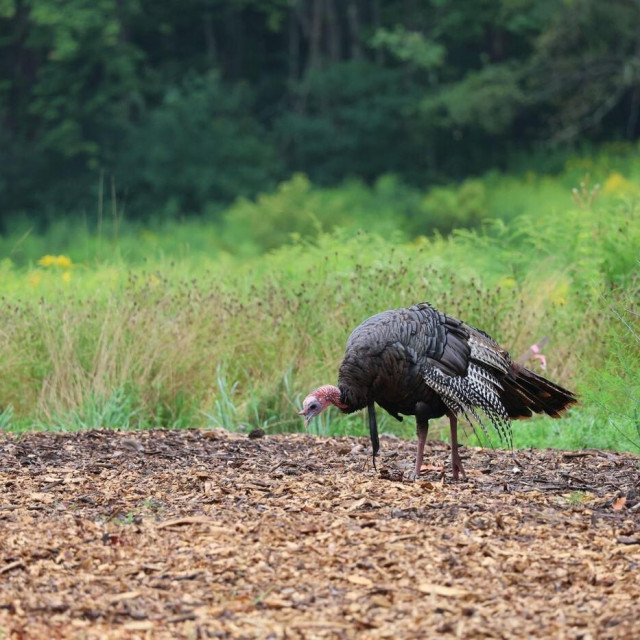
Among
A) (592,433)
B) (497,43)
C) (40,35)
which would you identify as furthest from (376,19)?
(592,433)

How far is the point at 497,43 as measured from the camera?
27484 mm

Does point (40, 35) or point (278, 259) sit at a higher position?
point (40, 35)

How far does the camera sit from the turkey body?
503 cm

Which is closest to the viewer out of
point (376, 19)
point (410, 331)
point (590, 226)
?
point (410, 331)

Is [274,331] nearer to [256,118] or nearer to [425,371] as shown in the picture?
[425,371]

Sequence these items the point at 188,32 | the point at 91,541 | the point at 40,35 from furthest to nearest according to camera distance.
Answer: the point at 188,32, the point at 40,35, the point at 91,541

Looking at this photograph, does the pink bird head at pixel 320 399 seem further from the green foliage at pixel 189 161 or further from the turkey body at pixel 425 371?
the green foliage at pixel 189 161

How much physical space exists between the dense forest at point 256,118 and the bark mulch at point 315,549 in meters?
20.0

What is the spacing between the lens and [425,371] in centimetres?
502

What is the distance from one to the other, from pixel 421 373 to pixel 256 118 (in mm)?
25646

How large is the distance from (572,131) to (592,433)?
61.4ft

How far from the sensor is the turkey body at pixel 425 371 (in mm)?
5027

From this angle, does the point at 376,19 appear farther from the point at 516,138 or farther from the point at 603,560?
the point at 603,560

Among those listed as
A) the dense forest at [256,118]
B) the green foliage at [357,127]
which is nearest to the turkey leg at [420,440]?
the dense forest at [256,118]
